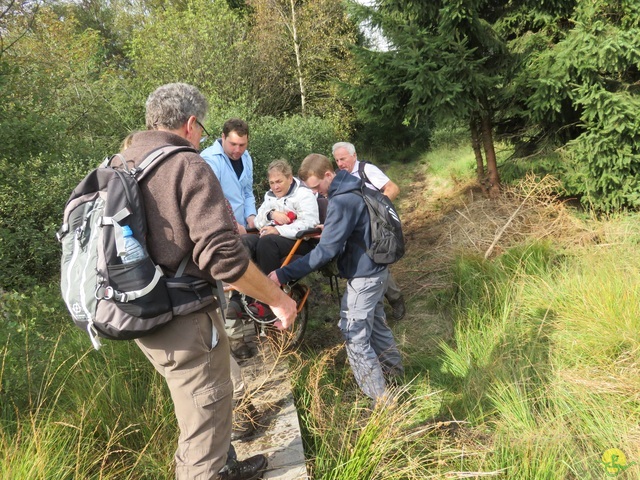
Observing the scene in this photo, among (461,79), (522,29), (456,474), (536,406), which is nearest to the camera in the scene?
(456,474)

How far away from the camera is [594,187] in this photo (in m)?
5.82

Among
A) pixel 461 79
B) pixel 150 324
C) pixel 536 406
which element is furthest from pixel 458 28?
pixel 150 324

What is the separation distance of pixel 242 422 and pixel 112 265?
150 cm

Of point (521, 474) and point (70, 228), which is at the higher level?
point (70, 228)

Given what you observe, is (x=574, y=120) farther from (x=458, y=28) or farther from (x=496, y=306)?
(x=496, y=306)

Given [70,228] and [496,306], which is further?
[496,306]

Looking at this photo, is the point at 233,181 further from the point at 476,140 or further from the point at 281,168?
the point at 476,140

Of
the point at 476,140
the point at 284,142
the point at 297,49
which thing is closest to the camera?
the point at 476,140

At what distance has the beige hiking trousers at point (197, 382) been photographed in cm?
176

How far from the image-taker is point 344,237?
285cm

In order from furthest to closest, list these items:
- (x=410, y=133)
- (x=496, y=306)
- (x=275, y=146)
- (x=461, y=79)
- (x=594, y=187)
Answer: (x=410, y=133), (x=275, y=146), (x=461, y=79), (x=594, y=187), (x=496, y=306)

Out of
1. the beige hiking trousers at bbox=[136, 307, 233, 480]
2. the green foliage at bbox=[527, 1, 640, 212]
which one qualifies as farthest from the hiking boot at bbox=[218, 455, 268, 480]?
the green foliage at bbox=[527, 1, 640, 212]

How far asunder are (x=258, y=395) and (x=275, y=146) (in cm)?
702

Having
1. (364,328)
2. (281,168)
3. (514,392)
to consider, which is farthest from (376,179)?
(514,392)
